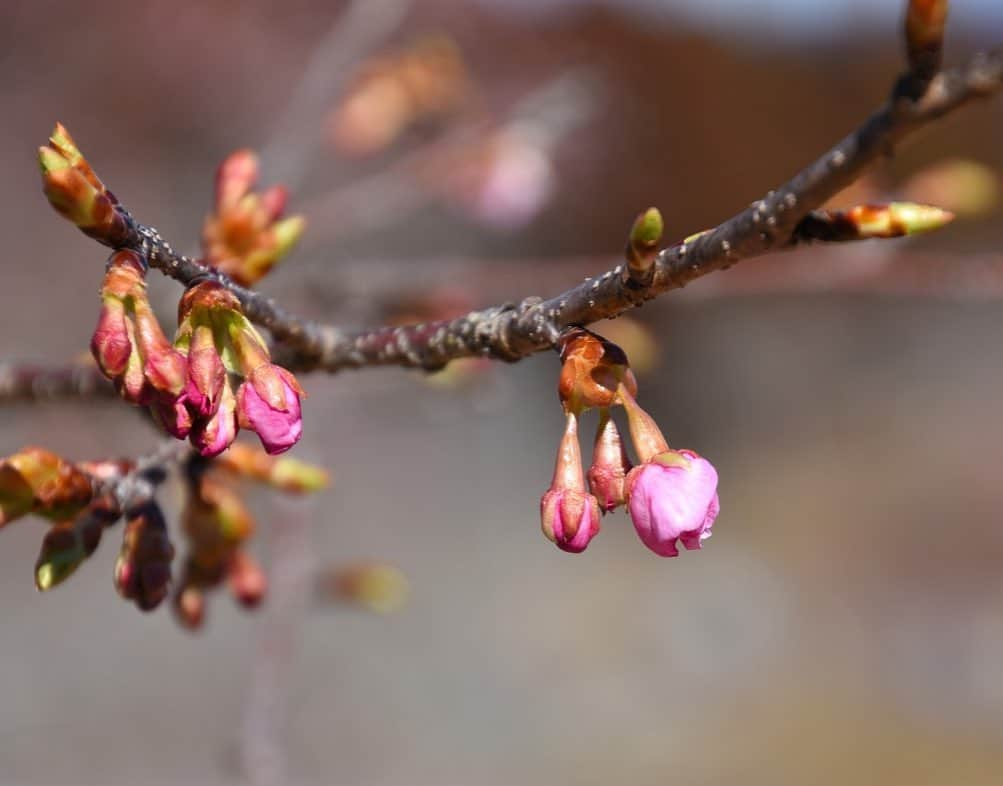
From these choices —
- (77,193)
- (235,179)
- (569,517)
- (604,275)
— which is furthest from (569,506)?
(235,179)

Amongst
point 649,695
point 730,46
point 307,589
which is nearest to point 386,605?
point 307,589

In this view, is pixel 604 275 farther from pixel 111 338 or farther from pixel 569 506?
pixel 111 338

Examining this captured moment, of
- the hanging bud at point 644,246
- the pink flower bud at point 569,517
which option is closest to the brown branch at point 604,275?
the hanging bud at point 644,246

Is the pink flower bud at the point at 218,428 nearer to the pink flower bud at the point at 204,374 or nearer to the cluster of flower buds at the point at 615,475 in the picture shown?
the pink flower bud at the point at 204,374

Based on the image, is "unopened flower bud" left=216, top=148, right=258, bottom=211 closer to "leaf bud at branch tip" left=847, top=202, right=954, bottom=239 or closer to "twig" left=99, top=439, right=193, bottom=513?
"twig" left=99, top=439, right=193, bottom=513

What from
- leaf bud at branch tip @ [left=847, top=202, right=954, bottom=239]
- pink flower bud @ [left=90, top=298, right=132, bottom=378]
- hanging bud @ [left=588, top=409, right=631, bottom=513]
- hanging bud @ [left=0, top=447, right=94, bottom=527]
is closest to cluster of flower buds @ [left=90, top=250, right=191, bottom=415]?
pink flower bud @ [left=90, top=298, right=132, bottom=378]

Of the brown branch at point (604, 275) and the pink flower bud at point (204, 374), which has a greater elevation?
the brown branch at point (604, 275)

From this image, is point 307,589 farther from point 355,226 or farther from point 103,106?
point 103,106
